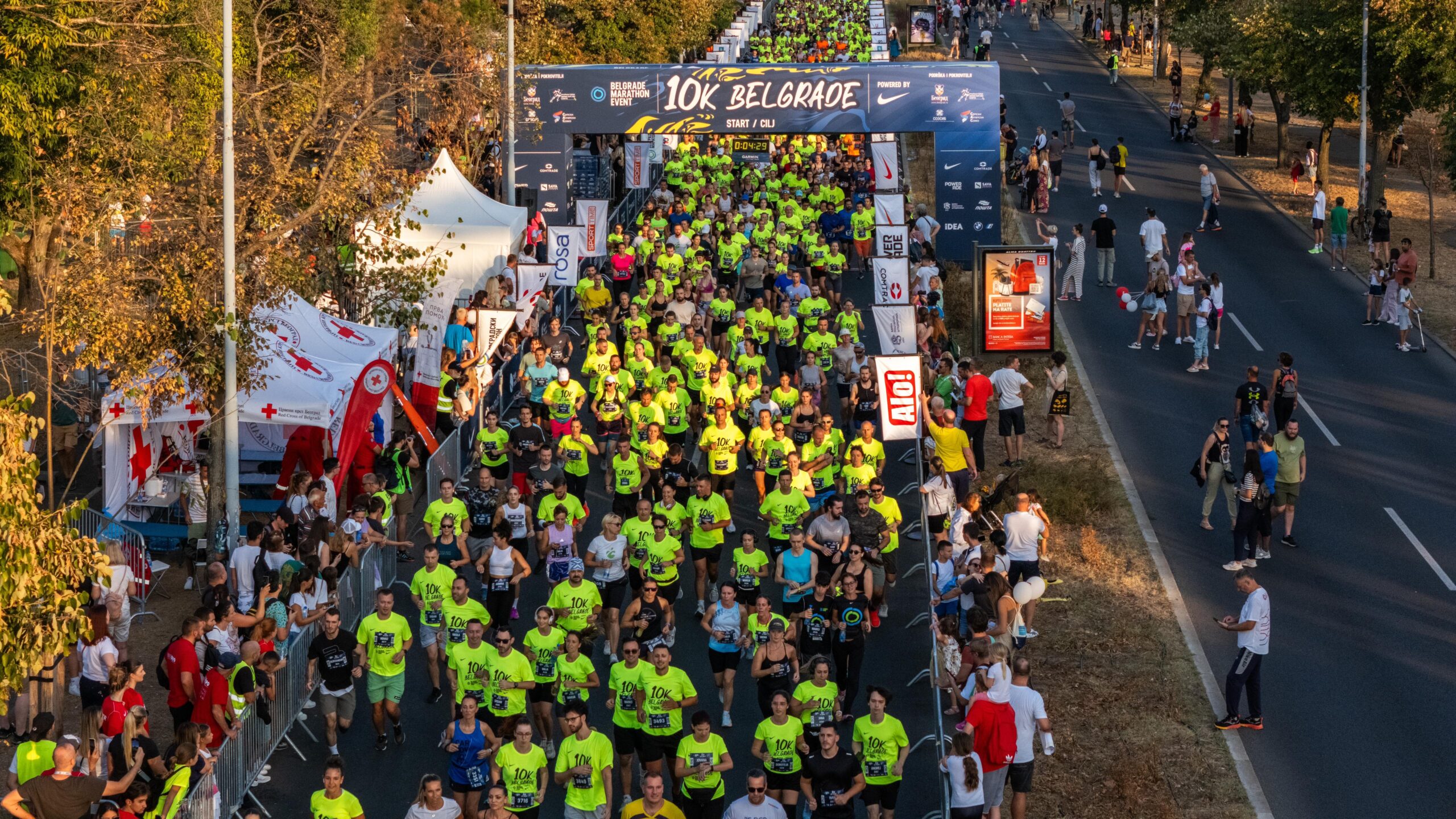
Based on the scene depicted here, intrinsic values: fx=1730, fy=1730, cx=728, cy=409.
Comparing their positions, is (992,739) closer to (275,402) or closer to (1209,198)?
(275,402)

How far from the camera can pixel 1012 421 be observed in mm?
23328

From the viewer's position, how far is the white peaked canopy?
2811cm

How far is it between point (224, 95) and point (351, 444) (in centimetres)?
441

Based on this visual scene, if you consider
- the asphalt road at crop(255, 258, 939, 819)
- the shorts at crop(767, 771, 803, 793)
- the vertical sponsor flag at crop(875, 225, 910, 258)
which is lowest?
the asphalt road at crop(255, 258, 939, 819)

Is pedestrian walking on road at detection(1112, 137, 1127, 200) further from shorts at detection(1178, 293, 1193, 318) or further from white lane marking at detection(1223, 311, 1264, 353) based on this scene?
shorts at detection(1178, 293, 1193, 318)

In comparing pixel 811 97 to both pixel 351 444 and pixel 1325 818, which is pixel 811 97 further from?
pixel 1325 818

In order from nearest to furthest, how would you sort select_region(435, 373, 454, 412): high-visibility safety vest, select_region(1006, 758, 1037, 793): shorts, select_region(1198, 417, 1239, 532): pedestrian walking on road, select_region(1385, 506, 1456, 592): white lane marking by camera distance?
select_region(1006, 758, 1037, 793): shorts < select_region(1385, 506, 1456, 592): white lane marking < select_region(1198, 417, 1239, 532): pedestrian walking on road < select_region(435, 373, 454, 412): high-visibility safety vest

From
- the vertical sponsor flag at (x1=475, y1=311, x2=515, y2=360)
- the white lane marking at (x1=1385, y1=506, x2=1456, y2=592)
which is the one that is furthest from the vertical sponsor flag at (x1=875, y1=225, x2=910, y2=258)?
the white lane marking at (x1=1385, y1=506, x2=1456, y2=592)

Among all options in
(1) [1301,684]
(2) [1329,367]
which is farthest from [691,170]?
(1) [1301,684]

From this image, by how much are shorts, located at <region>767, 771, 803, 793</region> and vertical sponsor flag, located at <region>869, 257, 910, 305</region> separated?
1362 centimetres

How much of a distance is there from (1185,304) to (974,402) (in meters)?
7.76

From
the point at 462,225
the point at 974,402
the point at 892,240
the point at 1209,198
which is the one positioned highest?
the point at 1209,198

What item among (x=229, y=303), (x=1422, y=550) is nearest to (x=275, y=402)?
(x=229, y=303)

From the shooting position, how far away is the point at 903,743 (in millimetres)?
13438
